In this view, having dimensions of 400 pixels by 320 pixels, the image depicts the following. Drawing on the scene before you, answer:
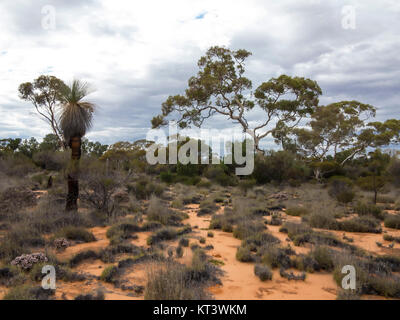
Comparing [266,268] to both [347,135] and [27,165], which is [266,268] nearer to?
[27,165]

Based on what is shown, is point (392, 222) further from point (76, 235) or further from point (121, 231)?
point (76, 235)

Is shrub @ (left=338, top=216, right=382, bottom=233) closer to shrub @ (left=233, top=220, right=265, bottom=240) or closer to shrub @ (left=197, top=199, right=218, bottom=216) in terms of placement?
shrub @ (left=233, top=220, right=265, bottom=240)

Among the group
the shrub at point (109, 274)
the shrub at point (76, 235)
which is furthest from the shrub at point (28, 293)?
the shrub at point (76, 235)

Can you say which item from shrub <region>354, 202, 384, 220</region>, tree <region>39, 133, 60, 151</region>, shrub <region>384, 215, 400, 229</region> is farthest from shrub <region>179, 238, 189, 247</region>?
tree <region>39, 133, 60, 151</region>

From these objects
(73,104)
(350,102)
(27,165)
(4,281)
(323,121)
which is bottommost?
(4,281)

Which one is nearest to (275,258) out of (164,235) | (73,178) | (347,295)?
(347,295)

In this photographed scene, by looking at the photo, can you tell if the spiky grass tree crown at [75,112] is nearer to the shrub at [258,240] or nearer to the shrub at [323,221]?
the shrub at [258,240]

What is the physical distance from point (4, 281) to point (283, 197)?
16371 mm

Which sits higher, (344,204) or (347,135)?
(347,135)

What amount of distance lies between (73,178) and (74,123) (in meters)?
2.26

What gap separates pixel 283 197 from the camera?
18453 millimetres

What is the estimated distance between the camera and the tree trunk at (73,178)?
10700 millimetres

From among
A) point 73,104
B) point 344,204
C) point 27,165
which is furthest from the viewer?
point 27,165
